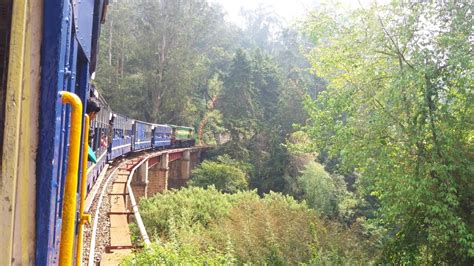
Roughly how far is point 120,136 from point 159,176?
27.8 ft

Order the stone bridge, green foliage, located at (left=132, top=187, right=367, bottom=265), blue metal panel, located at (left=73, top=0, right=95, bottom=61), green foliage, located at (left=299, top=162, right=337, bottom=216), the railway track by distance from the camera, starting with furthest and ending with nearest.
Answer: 1. green foliage, located at (left=299, top=162, right=337, bottom=216)
2. the stone bridge
3. green foliage, located at (left=132, top=187, right=367, bottom=265)
4. the railway track
5. blue metal panel, located at (left=73, top=0, right=95, bottom=61)

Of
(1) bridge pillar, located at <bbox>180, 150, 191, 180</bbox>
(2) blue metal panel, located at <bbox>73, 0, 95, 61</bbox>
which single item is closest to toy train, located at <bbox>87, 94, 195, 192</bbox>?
(1) bridge pillar, located at <bbox>180, 150, 191, 180</bbox>

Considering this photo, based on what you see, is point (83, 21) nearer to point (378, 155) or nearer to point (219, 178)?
point (378, 155)

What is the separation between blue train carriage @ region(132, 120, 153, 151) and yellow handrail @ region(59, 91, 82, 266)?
61.8 ft

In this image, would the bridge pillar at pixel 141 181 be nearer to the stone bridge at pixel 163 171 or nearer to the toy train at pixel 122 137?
the stone bridge at pixel 163 171

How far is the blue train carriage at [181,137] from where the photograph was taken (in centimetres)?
3219

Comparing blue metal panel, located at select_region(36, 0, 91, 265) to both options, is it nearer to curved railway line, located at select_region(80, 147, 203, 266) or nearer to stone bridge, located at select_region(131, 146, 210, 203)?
curved railway line, located at select_region(80, 147, 203, 266)

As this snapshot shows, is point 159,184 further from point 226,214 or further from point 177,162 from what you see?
point 226,214

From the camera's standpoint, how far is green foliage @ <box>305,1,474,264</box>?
8.23m

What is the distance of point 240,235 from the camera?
33.9 ft

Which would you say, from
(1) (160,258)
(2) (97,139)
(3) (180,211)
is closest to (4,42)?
(1) (160,258)

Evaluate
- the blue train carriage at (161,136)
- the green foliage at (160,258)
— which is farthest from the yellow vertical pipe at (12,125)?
the blue train carriage at (161,136)

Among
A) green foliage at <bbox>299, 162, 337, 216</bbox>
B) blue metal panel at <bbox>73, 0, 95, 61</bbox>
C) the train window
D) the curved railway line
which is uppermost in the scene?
blue metal panel at <bbox>73, 0, 95, 61</bbox>

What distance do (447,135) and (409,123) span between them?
0.92 m
